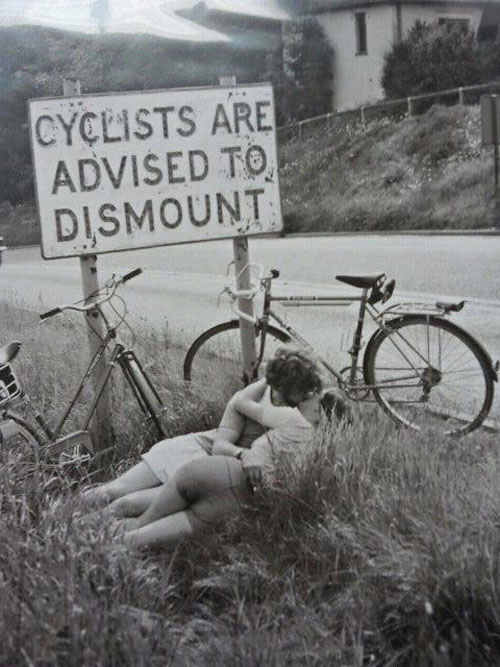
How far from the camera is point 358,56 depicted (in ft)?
107

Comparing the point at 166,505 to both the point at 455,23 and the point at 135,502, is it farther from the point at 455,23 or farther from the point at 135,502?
the point at 455,23

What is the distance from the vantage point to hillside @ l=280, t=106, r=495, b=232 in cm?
1795

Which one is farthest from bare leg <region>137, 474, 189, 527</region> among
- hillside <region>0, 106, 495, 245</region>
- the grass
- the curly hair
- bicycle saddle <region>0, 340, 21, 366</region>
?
hillside <region>0, 106, 495, 245</region>

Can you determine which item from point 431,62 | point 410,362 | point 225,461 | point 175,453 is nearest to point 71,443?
point 175,453

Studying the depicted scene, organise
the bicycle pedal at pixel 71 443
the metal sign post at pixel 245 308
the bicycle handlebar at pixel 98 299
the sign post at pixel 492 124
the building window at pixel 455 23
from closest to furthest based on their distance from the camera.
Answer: the bicycle pedal at pixel 71 443
the bicycle handlebar at pixel 98 299
the metal sign post at pixel 245 308
the sign post at pixel 492 124
the building window at pixel 455 23

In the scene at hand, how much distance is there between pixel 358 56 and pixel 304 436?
3032 centimetres

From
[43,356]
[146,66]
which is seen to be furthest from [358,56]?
[43,356]

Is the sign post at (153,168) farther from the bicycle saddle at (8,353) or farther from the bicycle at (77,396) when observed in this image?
the bicycle saddle at (8,353)

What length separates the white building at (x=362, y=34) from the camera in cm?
2819

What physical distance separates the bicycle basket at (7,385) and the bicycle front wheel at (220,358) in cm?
119

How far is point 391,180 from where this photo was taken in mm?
21766

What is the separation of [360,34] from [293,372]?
29.9 m

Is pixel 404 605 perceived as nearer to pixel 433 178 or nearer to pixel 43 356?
pixel 43 356

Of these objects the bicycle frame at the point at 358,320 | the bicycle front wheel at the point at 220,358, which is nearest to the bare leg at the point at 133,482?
the bicycle front wheel at the point at 220,358
